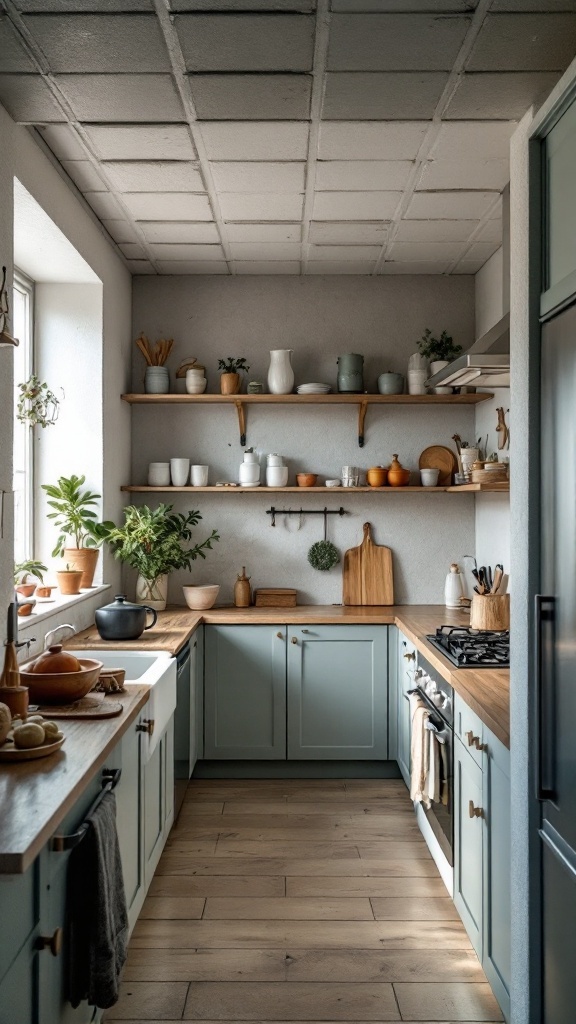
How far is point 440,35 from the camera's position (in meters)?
2.16

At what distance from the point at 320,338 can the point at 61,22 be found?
2.78 m

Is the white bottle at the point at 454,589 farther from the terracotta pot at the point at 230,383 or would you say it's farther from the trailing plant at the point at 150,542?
the terracotta pot at the point at 230,383

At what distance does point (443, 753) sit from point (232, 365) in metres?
2.54

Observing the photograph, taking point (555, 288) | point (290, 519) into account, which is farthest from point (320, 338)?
point (555, 288)

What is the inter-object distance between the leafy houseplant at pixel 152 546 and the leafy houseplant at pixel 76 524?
0.31 feet

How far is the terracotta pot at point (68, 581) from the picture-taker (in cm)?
367

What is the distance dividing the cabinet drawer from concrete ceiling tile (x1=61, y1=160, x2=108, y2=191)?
2.38m

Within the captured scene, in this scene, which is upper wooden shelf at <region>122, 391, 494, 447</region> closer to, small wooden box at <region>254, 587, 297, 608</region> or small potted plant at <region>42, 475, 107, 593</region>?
small potted plant at <region>42, 475, 107, 593</region>

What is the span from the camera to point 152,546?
4.23 metres

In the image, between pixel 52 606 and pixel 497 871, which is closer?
pixel 497 871

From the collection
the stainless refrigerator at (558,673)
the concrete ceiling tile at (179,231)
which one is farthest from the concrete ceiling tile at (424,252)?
the stainless refrigerator at (558,673)

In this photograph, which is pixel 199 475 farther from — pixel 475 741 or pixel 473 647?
pixel 475 741

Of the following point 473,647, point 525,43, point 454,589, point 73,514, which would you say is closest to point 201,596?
point 73,514

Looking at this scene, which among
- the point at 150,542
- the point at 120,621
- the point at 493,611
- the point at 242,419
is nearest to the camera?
the point at 120,621
